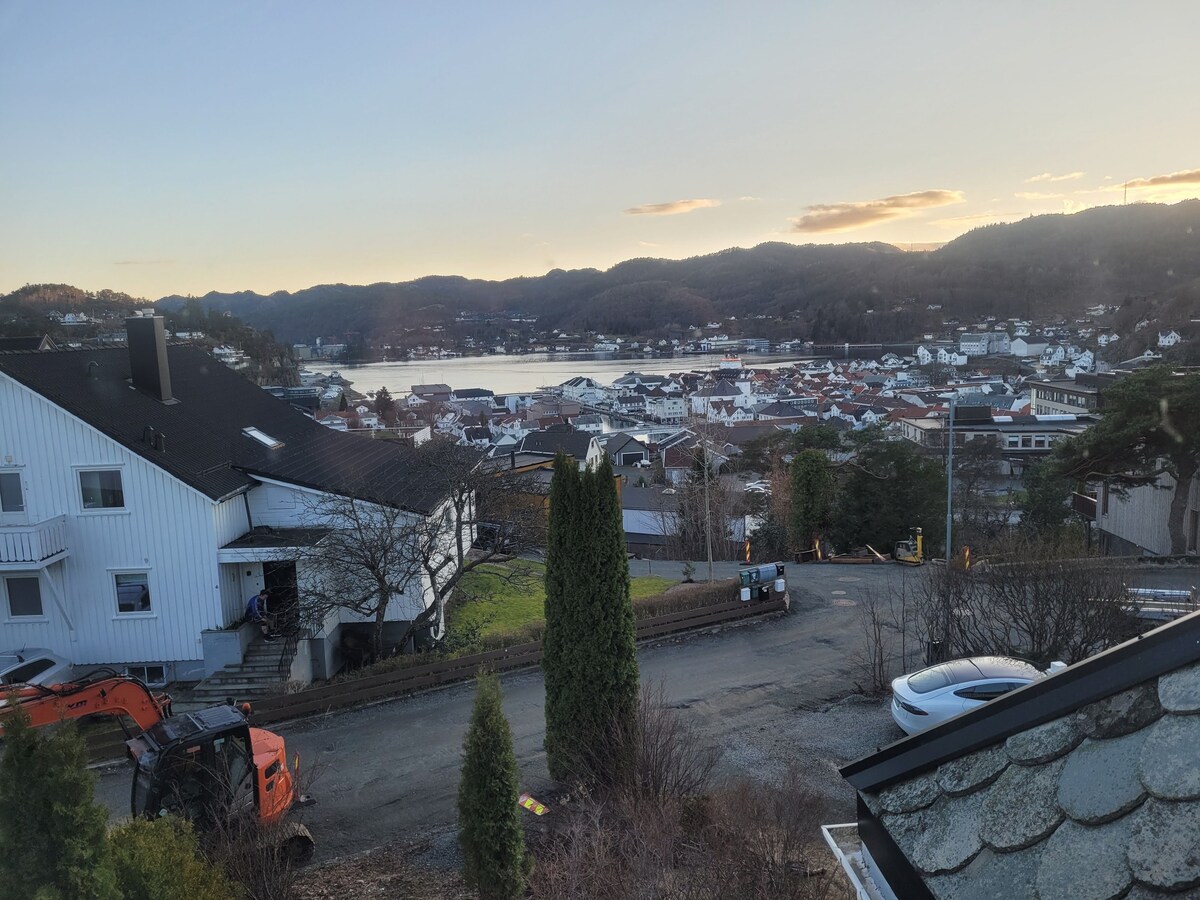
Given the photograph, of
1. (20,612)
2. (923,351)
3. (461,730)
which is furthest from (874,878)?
(923,351)

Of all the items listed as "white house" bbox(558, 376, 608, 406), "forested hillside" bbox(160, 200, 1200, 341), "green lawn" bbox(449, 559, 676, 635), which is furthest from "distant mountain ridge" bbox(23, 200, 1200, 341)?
"green lawn" bbox(449, 559, 676, 635)

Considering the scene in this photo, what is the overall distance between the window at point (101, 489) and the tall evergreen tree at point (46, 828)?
14.6 metres

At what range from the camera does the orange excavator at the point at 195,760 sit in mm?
8867

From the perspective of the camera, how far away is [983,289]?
13862 cm

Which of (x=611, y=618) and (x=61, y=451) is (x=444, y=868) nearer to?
(x=611, y=618)

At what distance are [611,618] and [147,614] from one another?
36.2 feet

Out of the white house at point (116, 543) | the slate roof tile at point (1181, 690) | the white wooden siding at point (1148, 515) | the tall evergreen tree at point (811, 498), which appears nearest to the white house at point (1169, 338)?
the white wooden siding at point (1148, 515)

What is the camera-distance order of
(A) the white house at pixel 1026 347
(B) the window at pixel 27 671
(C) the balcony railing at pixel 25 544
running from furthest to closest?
(A) the white house at pixel 1026 347 → (C) the balcony railing at pixel 25 544 → (B) the window at pixel 27 671

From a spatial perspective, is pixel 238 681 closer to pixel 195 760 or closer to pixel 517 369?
pixel 195 760

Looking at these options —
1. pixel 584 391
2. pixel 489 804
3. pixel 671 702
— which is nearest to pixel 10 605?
pixel 671 702

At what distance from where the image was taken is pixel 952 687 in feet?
41.8

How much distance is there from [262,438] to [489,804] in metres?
15.8

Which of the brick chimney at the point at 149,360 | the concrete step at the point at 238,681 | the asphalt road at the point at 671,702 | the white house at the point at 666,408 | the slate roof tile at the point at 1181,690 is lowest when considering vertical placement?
the white house at the point at 666,408

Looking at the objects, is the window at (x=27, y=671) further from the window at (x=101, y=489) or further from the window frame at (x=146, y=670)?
the window at (x=101, y=489)
